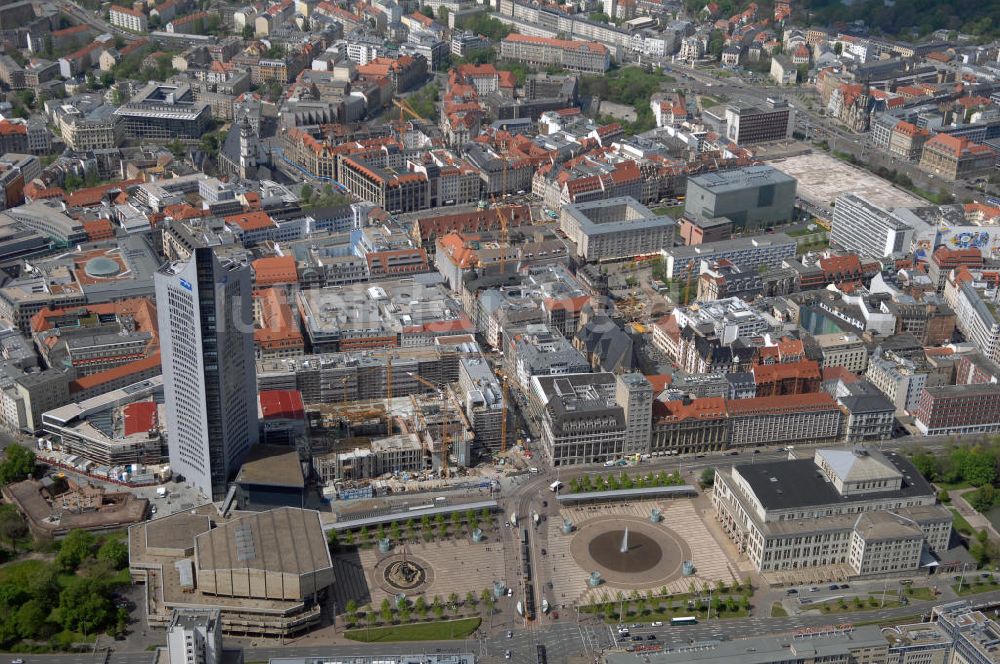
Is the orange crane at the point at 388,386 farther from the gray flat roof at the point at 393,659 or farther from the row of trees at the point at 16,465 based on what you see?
the gray flat roof at the point at 393,659

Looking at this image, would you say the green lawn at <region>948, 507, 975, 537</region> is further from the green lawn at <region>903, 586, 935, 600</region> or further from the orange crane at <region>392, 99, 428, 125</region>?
the orange crane at <region>392, 99, 428, 125</region>

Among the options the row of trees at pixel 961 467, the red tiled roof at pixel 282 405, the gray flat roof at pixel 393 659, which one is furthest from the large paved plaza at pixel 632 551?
the red tiled roof at pixel 282 405

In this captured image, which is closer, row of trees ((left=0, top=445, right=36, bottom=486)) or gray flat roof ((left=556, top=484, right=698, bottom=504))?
row of trees ((left=0, top=445, right=36, bottom=486))

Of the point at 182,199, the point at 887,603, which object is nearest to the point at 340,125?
the point at 182,199

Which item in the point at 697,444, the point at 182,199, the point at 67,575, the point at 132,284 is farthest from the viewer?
the point at 182,199

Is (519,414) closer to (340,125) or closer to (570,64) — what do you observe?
(340,125)

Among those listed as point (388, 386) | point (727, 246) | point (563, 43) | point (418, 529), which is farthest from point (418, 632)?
point (563, 43)

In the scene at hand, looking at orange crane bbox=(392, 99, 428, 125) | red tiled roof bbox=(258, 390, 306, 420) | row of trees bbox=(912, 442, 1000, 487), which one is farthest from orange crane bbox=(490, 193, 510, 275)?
row of trees bbox=(912, 442, 1000, 487)
